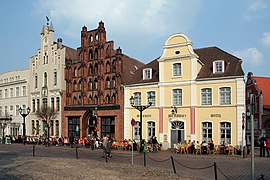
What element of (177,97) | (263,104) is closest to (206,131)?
(177,97)

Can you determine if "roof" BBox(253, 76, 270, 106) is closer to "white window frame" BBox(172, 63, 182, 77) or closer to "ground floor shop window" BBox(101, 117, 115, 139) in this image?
"white window frame" BBox(172, 63, 182, 77)

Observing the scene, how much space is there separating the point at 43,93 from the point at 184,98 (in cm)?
2312

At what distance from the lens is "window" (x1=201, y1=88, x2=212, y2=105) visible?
32.6m

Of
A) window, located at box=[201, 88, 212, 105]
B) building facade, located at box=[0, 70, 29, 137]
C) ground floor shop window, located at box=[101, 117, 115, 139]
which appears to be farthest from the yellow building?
building facade, located at box=[0, 70, 29, 137]

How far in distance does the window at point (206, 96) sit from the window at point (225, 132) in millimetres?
2417

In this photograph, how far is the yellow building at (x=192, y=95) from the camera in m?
31.3

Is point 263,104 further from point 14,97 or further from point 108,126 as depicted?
point 14,97

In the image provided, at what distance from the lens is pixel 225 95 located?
3170 centimetres

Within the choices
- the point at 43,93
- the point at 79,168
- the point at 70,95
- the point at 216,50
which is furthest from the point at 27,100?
the point at 79,168

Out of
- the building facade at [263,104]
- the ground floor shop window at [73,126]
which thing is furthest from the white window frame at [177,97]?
the ground floor shop window at [73,126]

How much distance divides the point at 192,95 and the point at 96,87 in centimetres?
1410

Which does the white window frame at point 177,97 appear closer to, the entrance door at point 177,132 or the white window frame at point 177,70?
the white window frame at point 177,70

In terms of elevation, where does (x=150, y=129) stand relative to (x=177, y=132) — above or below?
above

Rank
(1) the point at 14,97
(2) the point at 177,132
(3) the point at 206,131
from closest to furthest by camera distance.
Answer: (3) the point at 206,131 < (2) the point at 177,132 < (1) the point at 14,97
